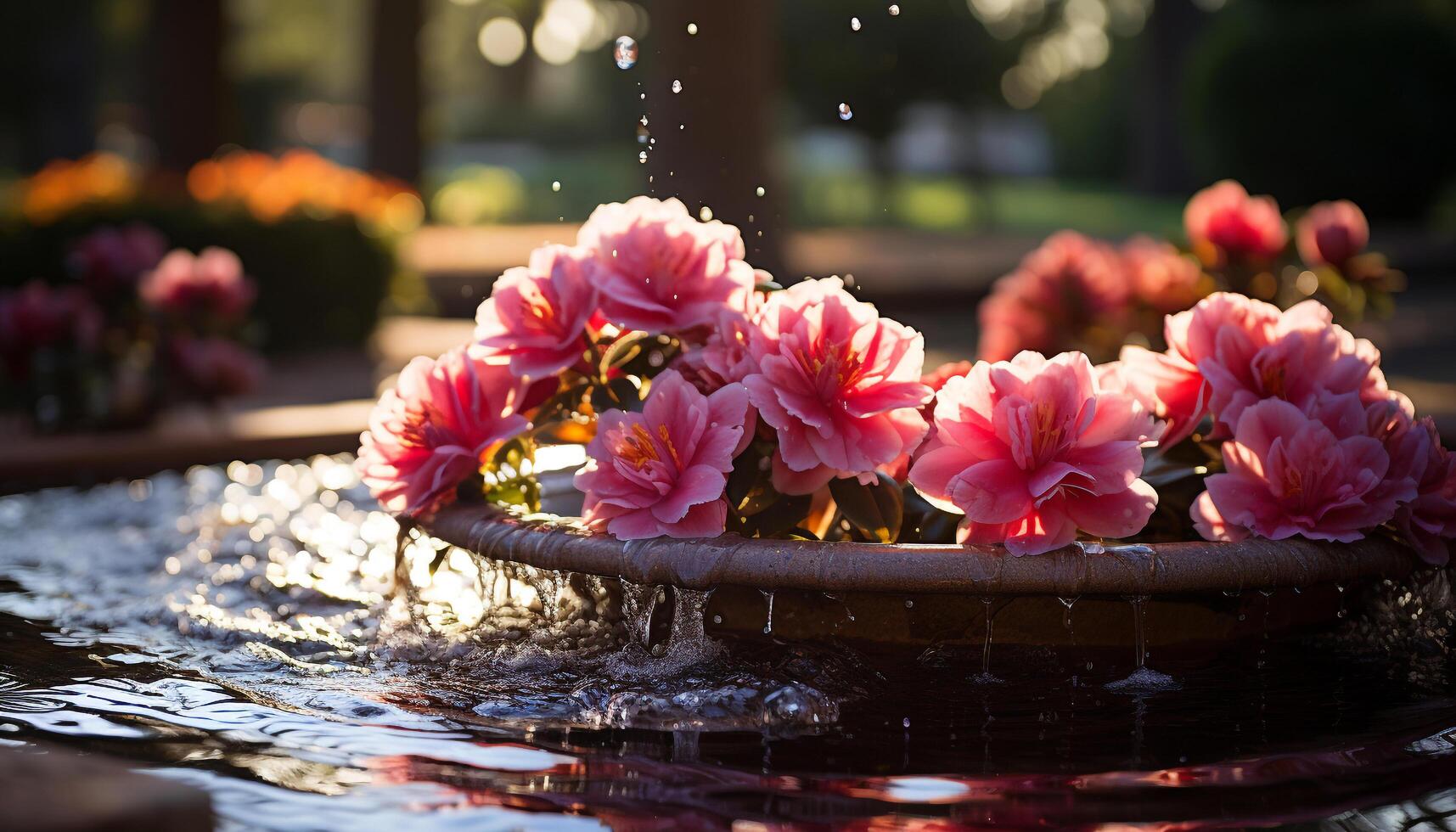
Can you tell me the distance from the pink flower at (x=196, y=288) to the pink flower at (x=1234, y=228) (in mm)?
3436

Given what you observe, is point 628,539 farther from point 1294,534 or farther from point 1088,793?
point 1294,534

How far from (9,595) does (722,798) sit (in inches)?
73.9

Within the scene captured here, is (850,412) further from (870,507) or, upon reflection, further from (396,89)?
(396,89)

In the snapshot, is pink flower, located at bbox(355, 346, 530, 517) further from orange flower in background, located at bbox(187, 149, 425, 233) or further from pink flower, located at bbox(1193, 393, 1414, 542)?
orange flower in background, located at bbox(187, 149, 425, 233)

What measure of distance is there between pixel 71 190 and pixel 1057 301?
23.4 ft

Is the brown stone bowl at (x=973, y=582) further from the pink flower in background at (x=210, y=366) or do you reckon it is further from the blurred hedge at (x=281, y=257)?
the blurred hedge at (x=281, y=257)

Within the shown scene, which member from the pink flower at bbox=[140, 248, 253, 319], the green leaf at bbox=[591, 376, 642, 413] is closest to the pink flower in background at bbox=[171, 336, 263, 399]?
the pink flower at bbox=[140, 248, 253, 319]

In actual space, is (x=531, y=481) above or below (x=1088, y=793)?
above

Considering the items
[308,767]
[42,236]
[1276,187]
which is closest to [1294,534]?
[308,767]

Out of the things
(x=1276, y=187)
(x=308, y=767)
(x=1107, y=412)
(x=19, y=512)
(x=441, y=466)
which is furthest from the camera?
(x=1276, y=187)

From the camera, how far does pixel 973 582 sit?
1.97 meters

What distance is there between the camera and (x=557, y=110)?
47.1 meters

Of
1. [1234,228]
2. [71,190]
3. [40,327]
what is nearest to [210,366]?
[40,327]

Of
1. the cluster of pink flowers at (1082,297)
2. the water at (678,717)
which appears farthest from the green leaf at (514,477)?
the cluster of pink flowers at (1082,297)
